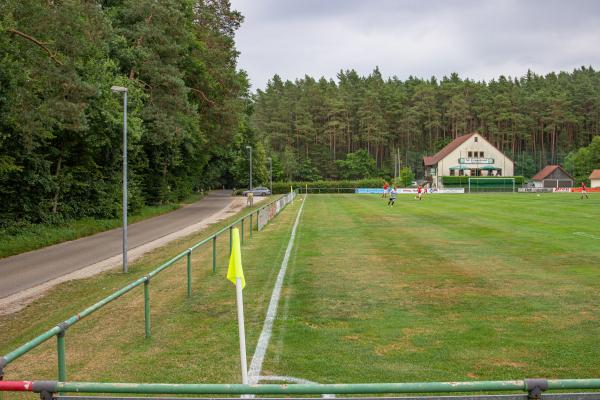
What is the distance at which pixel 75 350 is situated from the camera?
25.2 ft

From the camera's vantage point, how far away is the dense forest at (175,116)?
18.6 metres

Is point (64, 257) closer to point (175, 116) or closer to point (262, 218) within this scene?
point (262, 218)

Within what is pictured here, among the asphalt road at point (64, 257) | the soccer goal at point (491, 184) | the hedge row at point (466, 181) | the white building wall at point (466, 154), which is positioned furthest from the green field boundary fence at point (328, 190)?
the asphalt road at point (64, 257)

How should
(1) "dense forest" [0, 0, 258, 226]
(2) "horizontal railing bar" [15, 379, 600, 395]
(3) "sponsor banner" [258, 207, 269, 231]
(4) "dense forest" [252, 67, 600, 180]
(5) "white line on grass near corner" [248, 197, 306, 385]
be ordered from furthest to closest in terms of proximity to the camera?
1. (4) "dense forest" [252, 67, 600, 180]
2. (3) "sponsor banner" [258, 207, 269, 231]
3. (1) "dense forest" [0, 0, 258, 226]
4. (5) "white line on grass near corner" [248, 197, 306, 385]
5. (2) "horizontal railing bar" [15, 379, 600, 395]

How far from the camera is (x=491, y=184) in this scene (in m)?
89.9

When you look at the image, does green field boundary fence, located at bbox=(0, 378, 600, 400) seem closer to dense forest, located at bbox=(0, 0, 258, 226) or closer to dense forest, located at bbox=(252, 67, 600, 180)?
dense forest, located at bbox=(0, 0, 258, 226)

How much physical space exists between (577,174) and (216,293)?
10312 centimetres

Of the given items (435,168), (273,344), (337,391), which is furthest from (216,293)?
(435,168)

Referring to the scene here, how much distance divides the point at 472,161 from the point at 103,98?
7795 centimetres

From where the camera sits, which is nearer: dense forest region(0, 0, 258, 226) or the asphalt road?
the asphalt road

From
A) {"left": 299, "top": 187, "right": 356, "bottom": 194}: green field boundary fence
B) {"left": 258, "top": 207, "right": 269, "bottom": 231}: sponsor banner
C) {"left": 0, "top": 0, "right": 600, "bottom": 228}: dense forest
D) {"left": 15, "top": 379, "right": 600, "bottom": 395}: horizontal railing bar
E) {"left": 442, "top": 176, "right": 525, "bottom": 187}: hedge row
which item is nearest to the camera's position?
{"left": 15, "top": 379, "right": 600, "bottom": 395}: horizontal railing bar

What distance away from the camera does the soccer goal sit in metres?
86.5

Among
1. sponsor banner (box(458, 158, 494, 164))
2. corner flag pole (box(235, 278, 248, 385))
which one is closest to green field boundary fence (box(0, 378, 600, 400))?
corner flag pole (box(235, 278, 248, 385))

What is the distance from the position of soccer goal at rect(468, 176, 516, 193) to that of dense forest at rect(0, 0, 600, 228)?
1773cm
